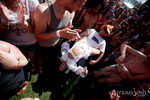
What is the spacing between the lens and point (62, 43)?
265 centimetres

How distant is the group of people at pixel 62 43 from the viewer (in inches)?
57.9

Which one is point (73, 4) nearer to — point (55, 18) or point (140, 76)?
point (55, 18)

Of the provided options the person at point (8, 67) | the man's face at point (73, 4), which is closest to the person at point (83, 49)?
the man's face at point (73, 4)

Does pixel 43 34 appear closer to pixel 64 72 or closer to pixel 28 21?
pixel 28 21

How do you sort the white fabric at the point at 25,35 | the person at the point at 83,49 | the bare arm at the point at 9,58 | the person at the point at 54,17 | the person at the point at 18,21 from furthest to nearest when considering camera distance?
the person at the point at 83,49, the white fabric at the point at 25,35, the person at the point at 54,17, the person at the point at 18,21, the bare arm at the point at 9,58

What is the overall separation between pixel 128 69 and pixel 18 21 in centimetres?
210

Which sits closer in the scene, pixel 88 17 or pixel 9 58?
pixel 9 58

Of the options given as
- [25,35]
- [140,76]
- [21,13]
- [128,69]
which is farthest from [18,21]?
[140,76]

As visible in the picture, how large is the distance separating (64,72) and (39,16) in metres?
1.72

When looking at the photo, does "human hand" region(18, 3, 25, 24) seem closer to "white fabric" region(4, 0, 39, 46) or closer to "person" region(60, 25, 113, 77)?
"white fabric" region(4, 0, 39, 46)

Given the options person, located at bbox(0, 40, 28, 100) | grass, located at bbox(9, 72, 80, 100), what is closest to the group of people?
person, located at bbox(0, 40, 28, 100)

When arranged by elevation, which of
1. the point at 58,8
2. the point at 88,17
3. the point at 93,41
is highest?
the point at 58,8

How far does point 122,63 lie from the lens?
241 centimetres

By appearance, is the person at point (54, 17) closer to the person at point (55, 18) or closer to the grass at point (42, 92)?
the person at point (55, 18)
